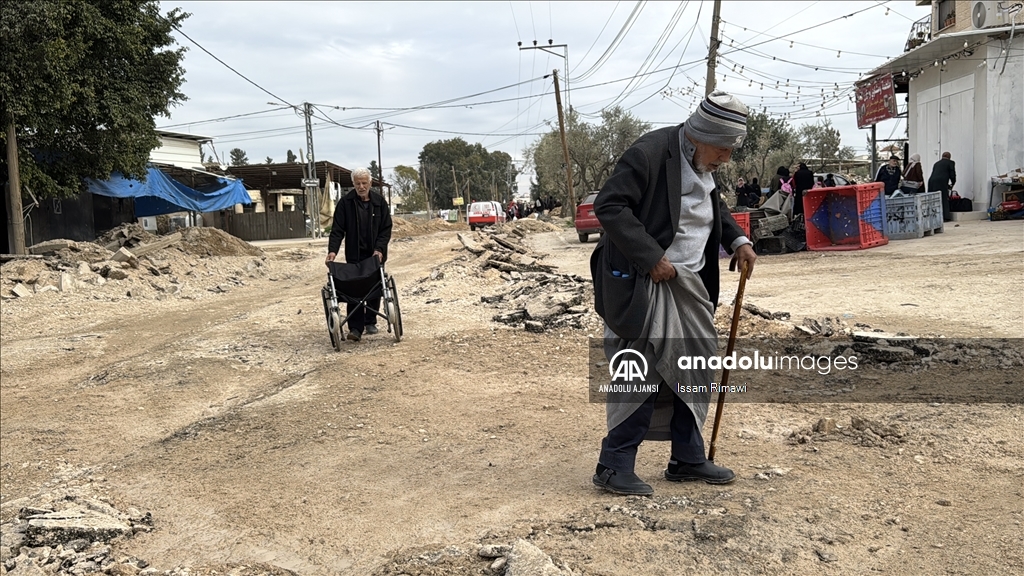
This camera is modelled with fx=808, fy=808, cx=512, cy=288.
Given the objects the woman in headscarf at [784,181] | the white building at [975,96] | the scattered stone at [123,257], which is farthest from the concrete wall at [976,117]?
the scattered stone at [123,257]

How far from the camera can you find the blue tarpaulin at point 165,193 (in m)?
26.0

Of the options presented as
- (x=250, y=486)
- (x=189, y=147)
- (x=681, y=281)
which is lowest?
(x=250, y=486)

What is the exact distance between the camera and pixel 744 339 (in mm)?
7324

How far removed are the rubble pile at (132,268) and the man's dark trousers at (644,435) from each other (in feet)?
43.6

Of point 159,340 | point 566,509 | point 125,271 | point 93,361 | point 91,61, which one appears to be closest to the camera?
point 566,509

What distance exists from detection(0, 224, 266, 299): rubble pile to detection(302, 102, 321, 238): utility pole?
16.4m

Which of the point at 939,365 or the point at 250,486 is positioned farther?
the point at 939,365

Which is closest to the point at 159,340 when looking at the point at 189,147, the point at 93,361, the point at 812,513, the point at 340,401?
the point at 93,361

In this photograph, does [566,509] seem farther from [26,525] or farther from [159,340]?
[159,340]

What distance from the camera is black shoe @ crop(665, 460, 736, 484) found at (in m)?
3.71

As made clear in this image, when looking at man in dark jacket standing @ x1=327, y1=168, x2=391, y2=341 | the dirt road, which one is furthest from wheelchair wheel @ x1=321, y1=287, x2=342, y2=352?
man in dark jacket standing @ x1=327, y1=168, x2=391, y2=341

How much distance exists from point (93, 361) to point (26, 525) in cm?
573

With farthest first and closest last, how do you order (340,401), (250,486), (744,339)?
(744,339), (340,401), (250,486)

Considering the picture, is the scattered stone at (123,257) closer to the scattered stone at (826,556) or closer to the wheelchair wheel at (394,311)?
the wheelchair wheel at (394,311)
